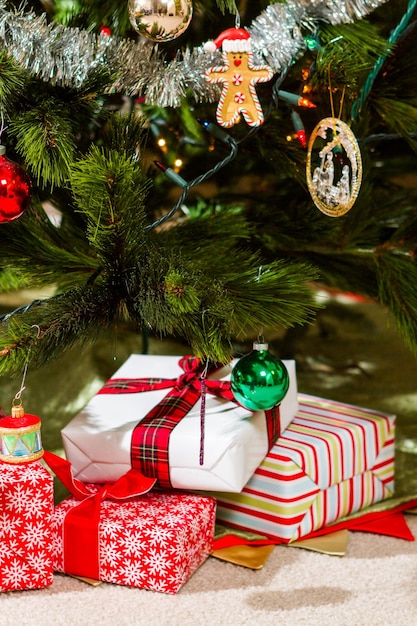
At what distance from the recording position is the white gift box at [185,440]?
2.65 ft

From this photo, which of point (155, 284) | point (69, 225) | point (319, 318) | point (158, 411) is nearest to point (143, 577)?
point (158, 411)

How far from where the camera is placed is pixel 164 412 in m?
0.86

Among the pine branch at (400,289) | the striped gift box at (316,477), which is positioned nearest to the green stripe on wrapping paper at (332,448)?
the striped gift box at (316,477)

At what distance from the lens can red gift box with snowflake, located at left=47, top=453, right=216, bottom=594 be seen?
0.76 meters

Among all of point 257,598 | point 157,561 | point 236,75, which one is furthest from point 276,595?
point 236,75

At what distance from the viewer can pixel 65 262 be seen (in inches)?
34.0

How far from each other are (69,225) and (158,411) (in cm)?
27

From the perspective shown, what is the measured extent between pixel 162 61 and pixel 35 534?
0.49m

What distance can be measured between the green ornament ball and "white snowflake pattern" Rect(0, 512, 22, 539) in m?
0.26

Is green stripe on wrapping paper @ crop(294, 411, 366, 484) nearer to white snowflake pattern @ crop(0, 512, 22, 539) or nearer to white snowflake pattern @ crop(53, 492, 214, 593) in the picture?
white snowflake pattern @ crop(53, 492, 214, 593)

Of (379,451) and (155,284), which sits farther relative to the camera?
(379,451)

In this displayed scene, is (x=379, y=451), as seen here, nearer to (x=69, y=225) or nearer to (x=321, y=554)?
(x=321, y=554)

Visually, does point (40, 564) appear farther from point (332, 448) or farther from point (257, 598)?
point (332, 448)

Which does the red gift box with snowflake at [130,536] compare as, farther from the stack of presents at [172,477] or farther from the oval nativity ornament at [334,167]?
the oval nativity ornament at [334,167]
